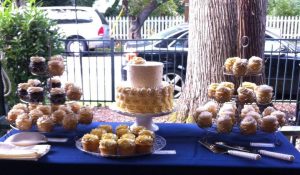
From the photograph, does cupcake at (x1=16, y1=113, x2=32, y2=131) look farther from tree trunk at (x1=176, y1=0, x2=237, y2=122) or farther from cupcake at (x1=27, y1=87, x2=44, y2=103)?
tree trunk at (x1=176, y1=0, x2=237, y2=122)

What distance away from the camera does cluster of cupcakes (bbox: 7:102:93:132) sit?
1998 mm

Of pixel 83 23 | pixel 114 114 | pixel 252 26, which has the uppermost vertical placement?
pixel 83 23

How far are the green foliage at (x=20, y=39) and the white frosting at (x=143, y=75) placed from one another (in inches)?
95.8

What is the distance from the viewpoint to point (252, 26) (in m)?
3.18

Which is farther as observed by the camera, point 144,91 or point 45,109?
point 45,109

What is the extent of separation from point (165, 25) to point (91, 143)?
13.3 m

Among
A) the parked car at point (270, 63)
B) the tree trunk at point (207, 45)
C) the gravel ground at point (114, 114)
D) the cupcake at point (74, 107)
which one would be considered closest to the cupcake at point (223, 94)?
the cupcake at point (74, 107)

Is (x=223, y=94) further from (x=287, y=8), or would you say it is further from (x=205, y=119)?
(x=287, y=8)

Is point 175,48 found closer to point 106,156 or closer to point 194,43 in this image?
point 194,43

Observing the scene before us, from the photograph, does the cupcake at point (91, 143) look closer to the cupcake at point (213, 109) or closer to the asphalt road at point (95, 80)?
the cupcake at point (213, 109)

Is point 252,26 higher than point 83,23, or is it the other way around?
point 83,23

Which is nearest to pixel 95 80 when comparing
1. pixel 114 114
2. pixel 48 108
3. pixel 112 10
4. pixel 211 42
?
pixel 114 114

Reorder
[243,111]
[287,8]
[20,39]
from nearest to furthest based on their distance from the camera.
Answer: [243,111] → [20,39] → [287,8]

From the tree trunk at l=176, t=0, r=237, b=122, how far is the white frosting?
5.49ft
